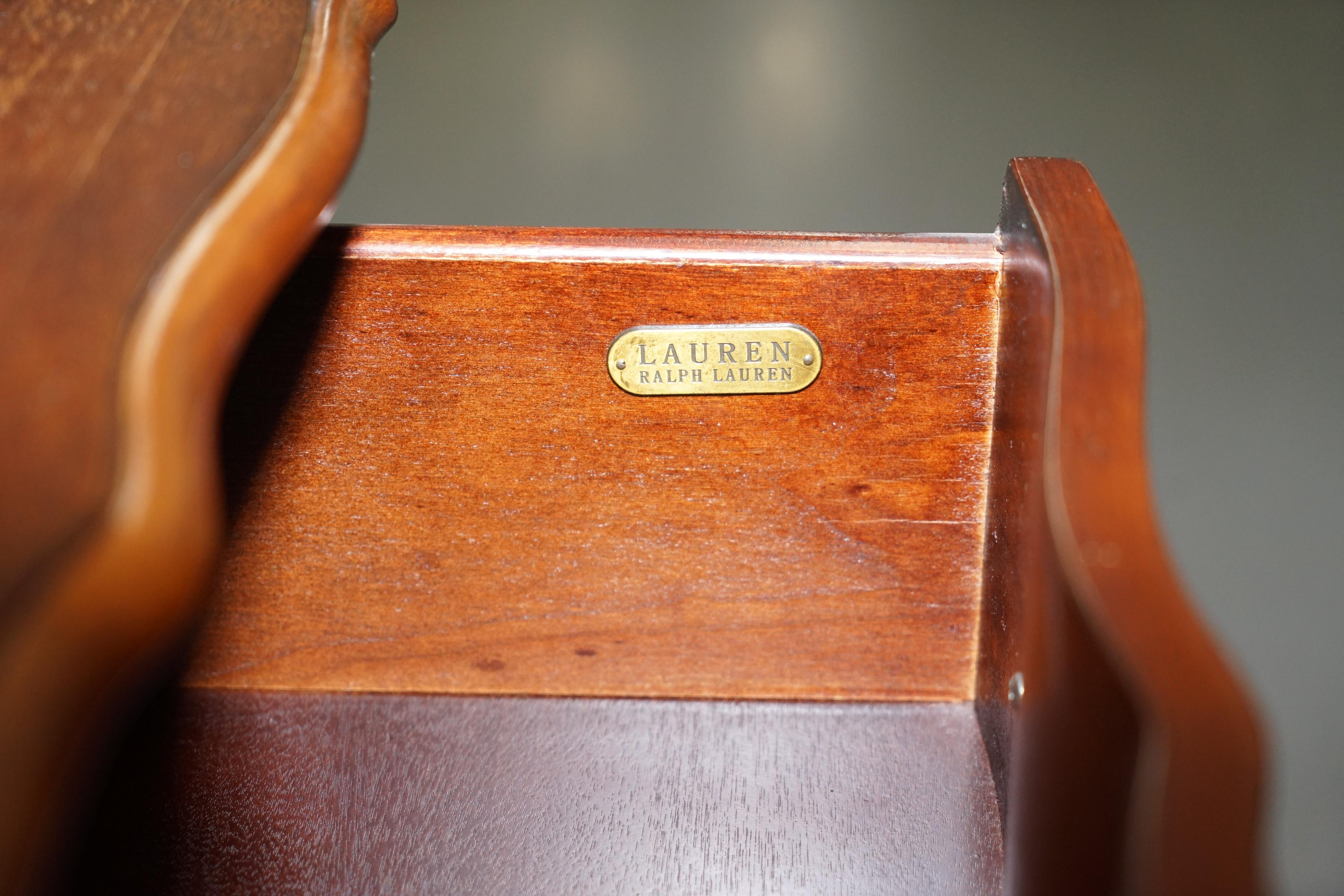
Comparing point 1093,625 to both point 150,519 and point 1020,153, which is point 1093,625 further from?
point 1020,153

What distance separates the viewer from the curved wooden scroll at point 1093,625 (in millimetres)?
183

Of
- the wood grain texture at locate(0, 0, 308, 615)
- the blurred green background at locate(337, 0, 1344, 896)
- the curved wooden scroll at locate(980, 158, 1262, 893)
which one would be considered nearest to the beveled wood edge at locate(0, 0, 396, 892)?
the wood grain texture at locate(0, 0, 308, 615)

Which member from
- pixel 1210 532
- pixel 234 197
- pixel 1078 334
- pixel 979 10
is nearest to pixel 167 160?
pixel 234 197

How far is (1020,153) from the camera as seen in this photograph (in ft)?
6.71

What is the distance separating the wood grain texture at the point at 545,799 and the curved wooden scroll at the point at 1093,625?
44 millimetres

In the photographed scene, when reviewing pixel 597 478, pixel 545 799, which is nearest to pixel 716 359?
pixel 597 478

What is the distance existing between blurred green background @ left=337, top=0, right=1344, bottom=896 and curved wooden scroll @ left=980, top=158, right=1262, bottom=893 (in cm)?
167

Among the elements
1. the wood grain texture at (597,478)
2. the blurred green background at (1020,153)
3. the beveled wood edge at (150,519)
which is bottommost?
the blurred green background at (1020,153)

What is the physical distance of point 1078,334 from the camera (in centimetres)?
28

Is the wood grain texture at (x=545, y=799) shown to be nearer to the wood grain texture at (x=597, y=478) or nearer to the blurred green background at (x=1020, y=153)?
the wood grain texture at (x=597, y=478)

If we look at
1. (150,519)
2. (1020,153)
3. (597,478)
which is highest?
(150,519)

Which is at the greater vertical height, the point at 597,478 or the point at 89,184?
the point at 89,184

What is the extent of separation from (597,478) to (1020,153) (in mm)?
1898

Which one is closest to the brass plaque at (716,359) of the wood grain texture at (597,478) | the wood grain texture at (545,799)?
the wood grain texture at (597,478)
